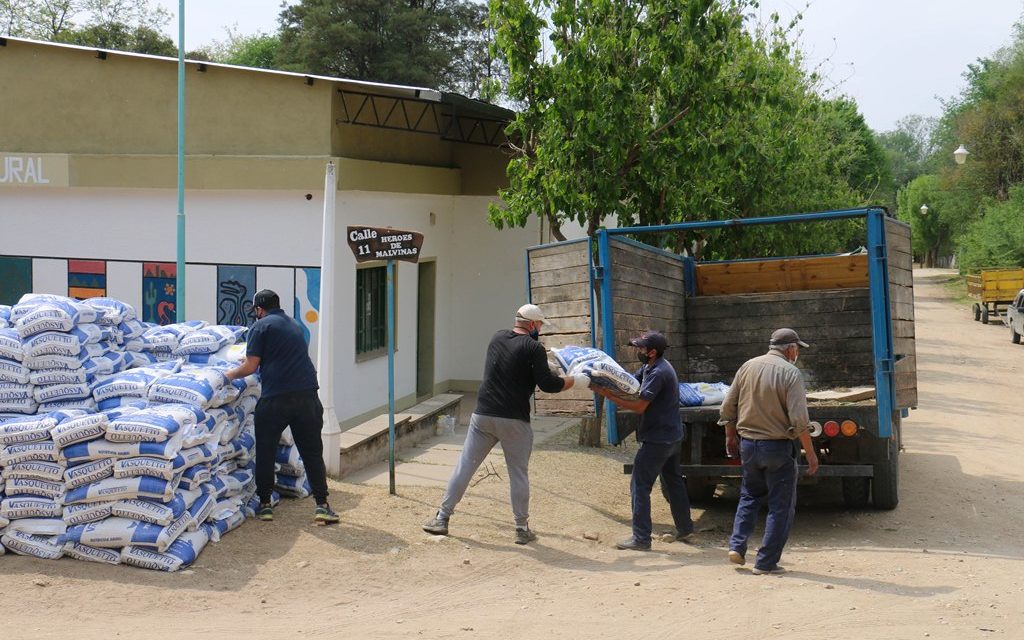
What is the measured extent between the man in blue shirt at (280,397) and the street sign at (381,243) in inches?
44.6

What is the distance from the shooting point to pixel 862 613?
20.6 ft


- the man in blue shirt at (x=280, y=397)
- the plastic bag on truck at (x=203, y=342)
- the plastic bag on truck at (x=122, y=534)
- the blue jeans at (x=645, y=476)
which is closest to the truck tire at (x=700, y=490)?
the blue jeans at (x=645, y=476)

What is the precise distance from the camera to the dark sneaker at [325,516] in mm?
8188

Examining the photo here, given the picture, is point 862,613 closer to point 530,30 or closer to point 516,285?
point 530,30

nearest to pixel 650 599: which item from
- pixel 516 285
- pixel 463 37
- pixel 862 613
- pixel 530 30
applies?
pixel 862 613

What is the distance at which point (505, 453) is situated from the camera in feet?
26.4

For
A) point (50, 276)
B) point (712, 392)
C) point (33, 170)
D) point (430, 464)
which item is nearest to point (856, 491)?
point (712, 392)

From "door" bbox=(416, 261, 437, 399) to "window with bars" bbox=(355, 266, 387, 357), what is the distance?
1.71 meters

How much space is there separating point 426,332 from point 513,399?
820 centimetres

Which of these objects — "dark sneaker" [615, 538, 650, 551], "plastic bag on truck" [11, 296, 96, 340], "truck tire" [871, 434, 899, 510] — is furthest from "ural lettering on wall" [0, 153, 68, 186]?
"truck tire" [871, 434, 899, 510]

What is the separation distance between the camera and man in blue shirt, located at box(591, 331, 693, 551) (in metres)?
7.98

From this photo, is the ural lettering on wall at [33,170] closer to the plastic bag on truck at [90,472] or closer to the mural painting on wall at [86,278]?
the mural painting on wall at [86,278]

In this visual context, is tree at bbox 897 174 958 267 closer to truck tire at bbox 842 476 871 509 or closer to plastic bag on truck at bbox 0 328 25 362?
truck tire at bbox 842 476 871 509

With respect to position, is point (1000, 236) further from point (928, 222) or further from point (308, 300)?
point (308, 300)
